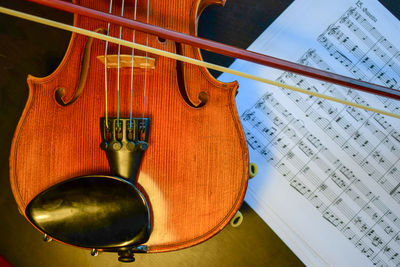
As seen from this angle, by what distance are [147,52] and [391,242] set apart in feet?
3.21

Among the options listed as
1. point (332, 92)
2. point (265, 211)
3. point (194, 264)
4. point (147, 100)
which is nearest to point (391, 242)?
point (265, 211)

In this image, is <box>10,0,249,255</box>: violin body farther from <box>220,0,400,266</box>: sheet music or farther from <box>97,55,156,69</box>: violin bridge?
<box>220,0,400,266</box>: sheet music

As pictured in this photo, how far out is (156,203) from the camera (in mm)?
712

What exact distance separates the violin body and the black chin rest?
4 cm

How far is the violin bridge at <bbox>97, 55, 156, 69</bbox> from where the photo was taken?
72 cm

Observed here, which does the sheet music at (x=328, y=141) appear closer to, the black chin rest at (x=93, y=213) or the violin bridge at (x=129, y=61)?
the violin bridge at (x=129, y=61)

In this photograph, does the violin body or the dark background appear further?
the dark background

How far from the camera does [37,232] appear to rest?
0.97m

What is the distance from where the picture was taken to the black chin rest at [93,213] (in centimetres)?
68

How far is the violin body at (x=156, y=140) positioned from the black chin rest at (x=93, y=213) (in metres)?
0.04

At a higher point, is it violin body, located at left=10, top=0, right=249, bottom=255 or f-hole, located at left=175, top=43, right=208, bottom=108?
f-hole, located at left=175, top=43, right=208, bottom=108

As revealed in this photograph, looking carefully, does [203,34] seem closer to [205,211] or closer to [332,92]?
[332,92]

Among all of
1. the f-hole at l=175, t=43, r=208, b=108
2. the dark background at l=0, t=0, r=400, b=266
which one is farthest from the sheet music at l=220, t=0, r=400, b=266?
the f-hole at l=175, t=43, r=208, b=108

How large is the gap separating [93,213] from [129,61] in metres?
0.37
